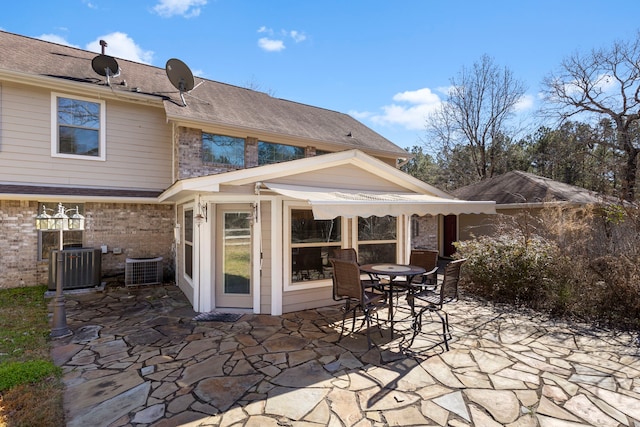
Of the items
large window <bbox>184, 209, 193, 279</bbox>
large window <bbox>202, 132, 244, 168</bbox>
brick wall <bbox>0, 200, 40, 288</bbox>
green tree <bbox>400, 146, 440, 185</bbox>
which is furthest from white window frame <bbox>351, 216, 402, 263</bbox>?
green tree <bbox>400, 146, 440, 185</bbox>

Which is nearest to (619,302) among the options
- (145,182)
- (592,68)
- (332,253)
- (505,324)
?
(505,324)

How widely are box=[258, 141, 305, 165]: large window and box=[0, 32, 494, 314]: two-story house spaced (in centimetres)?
5

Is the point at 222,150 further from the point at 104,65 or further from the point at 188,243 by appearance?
the point at 104,65

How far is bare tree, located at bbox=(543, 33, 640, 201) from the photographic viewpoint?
21797mm

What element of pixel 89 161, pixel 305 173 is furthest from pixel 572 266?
pixel 89 161

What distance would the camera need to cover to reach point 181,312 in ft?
31.1

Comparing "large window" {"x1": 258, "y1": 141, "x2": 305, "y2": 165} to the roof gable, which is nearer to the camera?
the roof gable

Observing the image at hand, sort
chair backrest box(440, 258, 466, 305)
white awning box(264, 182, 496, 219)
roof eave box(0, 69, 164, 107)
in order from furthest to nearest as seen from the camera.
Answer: roof eave box(0, 69, 164, 107)
chair backrest box(440, 258, 466, 305)
white awning box(264, 182, 496, 219)

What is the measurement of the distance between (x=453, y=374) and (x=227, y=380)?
408 centimetres

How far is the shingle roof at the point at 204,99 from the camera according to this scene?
12.5 m

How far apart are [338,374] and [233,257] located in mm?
5038

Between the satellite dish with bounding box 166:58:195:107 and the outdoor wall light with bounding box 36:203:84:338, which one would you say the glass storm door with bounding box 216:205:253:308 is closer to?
the outdoor wall light with bounding box 36:203:84:338

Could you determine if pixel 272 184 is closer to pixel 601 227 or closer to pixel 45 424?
pixel 45 424

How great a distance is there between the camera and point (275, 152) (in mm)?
15562
